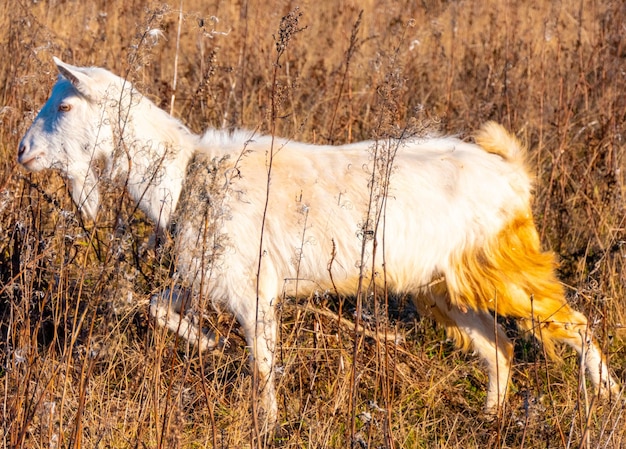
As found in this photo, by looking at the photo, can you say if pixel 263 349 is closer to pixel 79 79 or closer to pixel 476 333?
pixel 476 333

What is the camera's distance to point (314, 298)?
4.59 meters

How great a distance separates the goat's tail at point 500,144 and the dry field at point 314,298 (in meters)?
0.40

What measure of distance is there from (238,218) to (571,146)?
318 centimetres

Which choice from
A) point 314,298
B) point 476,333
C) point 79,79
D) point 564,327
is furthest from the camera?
point 314,298

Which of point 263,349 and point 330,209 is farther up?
point 330,209

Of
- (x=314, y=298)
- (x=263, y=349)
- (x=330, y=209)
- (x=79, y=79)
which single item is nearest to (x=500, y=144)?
(x=330, y=209)

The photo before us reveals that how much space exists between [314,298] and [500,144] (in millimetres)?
1232

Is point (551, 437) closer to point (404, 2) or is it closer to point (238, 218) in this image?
point (238, 218)

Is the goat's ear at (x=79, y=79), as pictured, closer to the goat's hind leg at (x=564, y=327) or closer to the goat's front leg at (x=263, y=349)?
the goat's front leg at (x=263, y=349)

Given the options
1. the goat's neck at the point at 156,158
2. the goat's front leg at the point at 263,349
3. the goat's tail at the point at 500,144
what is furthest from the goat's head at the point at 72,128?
the goat's tail at the point at 500,144

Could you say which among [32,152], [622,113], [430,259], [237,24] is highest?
[237,24]

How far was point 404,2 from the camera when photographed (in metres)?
8.52

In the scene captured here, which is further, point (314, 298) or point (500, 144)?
point (314, 298)

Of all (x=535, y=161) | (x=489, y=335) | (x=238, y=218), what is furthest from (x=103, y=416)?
(x=535, y=161)
